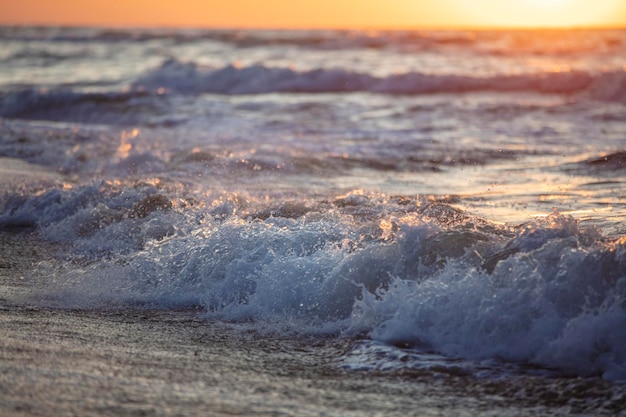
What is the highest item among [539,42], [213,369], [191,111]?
[539,42]

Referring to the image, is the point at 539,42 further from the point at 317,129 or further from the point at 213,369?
the point at 213,369

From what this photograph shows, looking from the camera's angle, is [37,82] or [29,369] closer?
[29,369]

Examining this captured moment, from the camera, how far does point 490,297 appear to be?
438 cm

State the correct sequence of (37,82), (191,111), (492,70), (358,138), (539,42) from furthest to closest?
(539,42) < (492,70) < (37,82) < (191,111) < (358,138)

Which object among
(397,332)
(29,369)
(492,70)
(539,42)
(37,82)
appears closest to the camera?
(29,369)

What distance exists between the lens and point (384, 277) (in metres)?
4.96

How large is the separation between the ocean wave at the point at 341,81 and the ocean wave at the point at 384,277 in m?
17.0

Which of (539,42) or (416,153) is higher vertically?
(539,42)

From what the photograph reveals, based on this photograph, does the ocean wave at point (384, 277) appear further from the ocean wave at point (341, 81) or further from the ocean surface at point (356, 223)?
the ocean wave at point (341, 81)

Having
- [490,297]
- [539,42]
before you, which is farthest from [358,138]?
[539,42]

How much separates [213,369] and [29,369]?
2.77ft

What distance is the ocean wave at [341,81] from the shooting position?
75.9ft

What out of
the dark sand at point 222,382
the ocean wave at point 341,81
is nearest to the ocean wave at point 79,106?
the ocean wave at point 341,81

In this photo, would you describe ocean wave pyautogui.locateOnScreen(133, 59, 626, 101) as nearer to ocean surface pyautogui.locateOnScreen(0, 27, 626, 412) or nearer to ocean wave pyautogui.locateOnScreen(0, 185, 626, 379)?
ocean surface pyautogui.locateOnScreen(0, 27, 626, 412)
